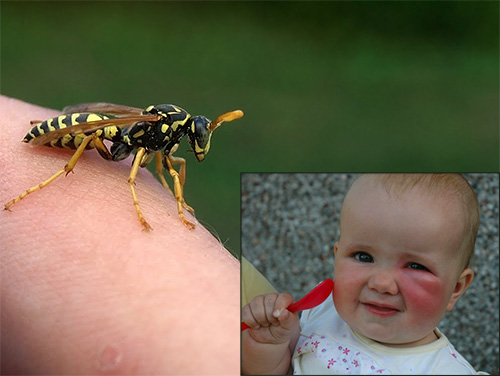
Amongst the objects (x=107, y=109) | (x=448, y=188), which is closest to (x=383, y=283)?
(x=448, y=188)

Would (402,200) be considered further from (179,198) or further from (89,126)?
(89,126)

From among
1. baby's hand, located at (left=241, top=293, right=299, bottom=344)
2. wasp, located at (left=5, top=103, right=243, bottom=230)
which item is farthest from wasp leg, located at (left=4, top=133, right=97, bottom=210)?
baby's hand, located at (left=241, top=293, right=299, bottom=344)

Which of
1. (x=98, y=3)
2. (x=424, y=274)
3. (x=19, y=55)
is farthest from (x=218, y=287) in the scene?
(x=98, y=3)

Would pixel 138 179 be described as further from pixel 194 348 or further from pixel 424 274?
pixel 424 274

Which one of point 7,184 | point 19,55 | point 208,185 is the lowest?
point 208,185

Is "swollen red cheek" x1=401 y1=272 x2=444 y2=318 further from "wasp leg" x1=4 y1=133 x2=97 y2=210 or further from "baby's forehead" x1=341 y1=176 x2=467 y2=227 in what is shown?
"wasp leg" x1=4 y1=133 x2=97 y2=210

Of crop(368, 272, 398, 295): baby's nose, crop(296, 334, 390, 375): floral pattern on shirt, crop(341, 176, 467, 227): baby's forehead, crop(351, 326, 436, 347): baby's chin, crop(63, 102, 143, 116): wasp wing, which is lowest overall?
crop(296, 334, 390, 375): floral pattern on shirt
